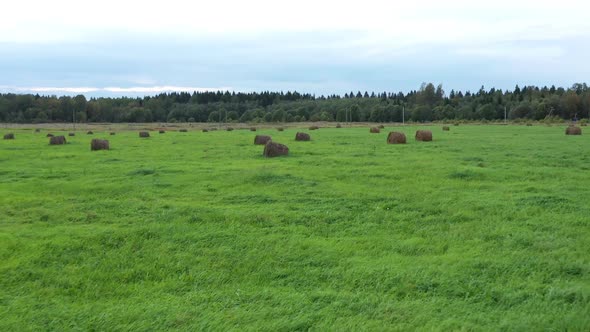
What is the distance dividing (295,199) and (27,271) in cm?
496

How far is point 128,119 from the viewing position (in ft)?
407

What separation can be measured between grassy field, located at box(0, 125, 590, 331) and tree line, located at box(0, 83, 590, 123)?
3290 inches

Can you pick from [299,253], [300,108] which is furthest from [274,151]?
[300,108]

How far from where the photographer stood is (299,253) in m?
6.85

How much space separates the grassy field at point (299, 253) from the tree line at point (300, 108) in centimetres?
8357

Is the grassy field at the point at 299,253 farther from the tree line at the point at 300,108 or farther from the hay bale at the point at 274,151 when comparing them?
the tree line at the point at 300,108

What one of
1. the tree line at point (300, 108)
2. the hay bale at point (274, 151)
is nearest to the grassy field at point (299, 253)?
the hay bale at point (274, 151)

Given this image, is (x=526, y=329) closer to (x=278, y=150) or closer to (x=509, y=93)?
(x=278, y=150)

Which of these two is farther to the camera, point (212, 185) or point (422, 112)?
point (422, 112)

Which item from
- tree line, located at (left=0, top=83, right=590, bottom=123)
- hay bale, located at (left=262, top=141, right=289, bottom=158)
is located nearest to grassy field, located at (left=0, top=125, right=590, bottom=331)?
hay bale, located at (left=262, top=141, right=289, bottom=158)

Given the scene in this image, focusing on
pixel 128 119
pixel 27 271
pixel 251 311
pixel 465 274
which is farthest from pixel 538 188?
pixel 128 119

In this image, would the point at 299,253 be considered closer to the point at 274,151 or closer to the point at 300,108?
the point at 274,151

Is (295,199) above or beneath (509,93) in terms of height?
beneath

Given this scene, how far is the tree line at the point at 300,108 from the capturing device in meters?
97.4
